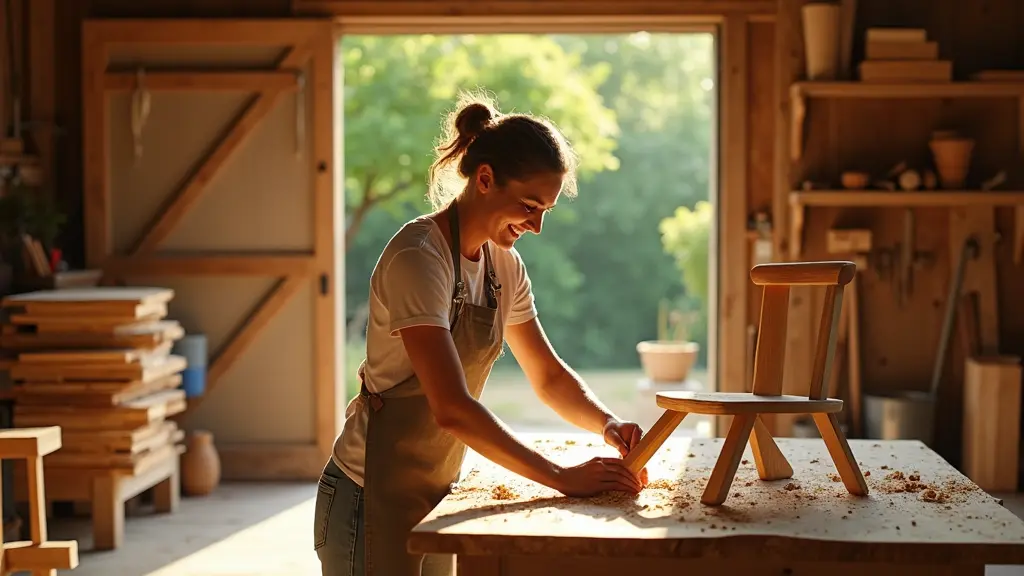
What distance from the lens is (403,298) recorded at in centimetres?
208

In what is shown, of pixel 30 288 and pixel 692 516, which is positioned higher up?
pixel 30 288

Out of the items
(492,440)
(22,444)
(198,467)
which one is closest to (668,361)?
(198,467)

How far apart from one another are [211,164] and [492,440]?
14.2 ft

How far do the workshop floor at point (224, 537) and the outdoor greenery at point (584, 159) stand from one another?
11.8 feet

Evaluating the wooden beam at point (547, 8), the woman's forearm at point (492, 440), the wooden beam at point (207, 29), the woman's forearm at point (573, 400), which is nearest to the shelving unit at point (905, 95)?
the wooden beam at point (547, 8)

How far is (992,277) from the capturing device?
5.80 metres

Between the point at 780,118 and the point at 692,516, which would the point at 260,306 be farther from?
the point at 692,516

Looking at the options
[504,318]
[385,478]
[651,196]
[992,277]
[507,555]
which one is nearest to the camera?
[507,555]

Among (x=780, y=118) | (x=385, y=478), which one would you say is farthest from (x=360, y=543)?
(x=780, y=118)

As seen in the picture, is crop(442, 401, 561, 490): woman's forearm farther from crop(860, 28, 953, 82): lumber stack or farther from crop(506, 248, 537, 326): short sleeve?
crop(860, 28, 953, 82): lumber stack

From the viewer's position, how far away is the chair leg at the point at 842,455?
7.25 ft

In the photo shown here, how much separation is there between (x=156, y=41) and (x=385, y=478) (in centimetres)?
443

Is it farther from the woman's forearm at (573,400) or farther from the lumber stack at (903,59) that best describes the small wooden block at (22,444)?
the lumber stack at (903,59)

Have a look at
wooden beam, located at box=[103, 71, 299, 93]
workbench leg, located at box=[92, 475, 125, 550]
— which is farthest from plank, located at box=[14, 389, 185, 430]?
wooden beam, located at box=[103, 71, 299, 93]
